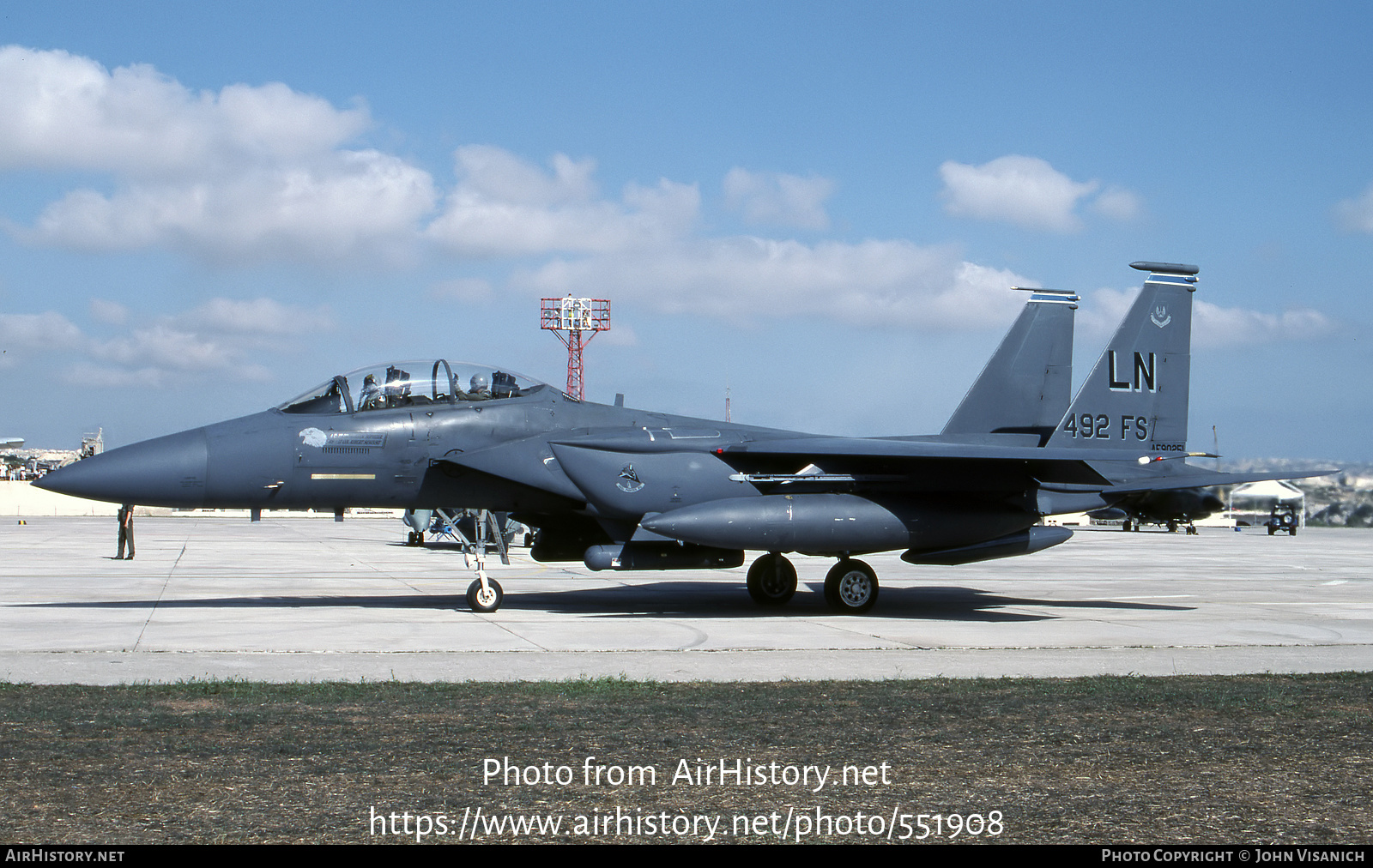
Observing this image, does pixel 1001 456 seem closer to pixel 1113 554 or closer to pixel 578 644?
pixel 578 644

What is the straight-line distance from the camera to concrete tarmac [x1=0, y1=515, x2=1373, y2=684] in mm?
9453

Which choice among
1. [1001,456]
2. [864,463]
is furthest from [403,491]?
[1001,456]

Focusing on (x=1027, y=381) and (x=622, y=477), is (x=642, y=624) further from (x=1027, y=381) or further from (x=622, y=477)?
(x=1027, y=381)

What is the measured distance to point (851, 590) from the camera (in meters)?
14.3

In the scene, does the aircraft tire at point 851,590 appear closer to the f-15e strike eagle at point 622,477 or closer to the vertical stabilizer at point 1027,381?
the f-15e strike eagle at point 622,477

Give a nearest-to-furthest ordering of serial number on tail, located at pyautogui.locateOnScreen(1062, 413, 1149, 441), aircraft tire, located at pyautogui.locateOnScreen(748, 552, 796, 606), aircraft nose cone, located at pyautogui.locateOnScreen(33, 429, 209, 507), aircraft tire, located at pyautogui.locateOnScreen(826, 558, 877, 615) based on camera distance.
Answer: aircraft nose cone, located at pyautogui.locateOnScreen(33, 429, 209, 507)
aircraft tire, located at pyautogui.locateOnScreen(826, 558, 877, 615)
aircraft tire, located at pyautogui.locateOnScreen(748, 552, 796, 606)
serial number on tail, located at pyautogui.locateOnScreen(1062, 413, 1149, 441)

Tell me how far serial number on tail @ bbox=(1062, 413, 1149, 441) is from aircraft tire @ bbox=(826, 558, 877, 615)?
399 centimetres

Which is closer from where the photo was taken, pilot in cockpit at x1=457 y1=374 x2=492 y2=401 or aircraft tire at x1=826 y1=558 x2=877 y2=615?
pilot in cockpit at x1=457 y1=374 x2=492 y2=401

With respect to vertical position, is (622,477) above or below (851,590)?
above

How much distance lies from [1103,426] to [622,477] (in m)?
7.03

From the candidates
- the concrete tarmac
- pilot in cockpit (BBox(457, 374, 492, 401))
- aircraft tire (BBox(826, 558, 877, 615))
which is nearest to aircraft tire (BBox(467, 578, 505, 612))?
the concrete tarmac

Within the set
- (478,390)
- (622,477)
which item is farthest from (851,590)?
(478,390)

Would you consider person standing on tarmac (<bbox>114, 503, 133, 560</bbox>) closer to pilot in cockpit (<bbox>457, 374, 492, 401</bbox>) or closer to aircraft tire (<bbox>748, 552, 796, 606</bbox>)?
pilot in cockpit (<bbox>457, 374, 492, 401</bbox>)

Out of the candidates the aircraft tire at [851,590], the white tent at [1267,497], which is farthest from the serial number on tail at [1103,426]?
the white tent at [1267,497]
